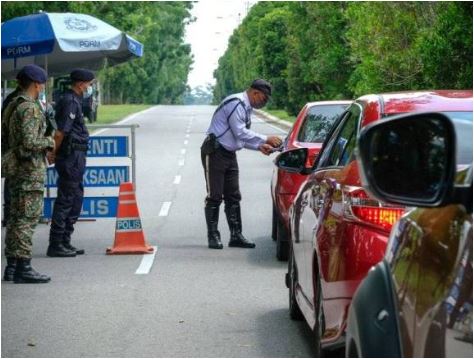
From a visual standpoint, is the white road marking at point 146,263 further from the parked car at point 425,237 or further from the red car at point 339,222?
the parked car at point 425,237

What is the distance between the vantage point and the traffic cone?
12.7 meters

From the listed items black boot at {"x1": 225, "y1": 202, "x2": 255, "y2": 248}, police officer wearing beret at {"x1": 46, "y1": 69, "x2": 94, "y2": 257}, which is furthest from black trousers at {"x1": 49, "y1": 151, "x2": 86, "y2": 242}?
black boot at {"x1": 225, "y1": 202, "x2": 255, "y2": 248}

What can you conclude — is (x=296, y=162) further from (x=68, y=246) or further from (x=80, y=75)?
(x=68, y=246)

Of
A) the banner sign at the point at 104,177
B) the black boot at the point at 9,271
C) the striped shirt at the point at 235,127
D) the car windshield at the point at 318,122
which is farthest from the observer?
the banner sign at the point at 104,177

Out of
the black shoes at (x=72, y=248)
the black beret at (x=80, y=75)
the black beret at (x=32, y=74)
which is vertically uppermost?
the black beret at (x=32, y=74)

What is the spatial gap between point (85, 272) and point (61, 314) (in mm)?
2342

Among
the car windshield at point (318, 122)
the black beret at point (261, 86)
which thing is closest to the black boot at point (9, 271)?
the black beret at point (261, 86)

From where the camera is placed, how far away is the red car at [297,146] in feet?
38.1

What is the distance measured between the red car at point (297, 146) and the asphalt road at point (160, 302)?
34 cm

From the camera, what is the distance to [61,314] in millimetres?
9031

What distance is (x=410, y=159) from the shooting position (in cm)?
333

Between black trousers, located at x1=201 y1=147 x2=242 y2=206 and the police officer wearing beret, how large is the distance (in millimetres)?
1335

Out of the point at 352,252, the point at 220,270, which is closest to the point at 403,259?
the point at 352,252

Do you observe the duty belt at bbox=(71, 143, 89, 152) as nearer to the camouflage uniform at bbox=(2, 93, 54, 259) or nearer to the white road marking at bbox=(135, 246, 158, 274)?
the white road marking at bbox=(135, 246, 158, 274)
